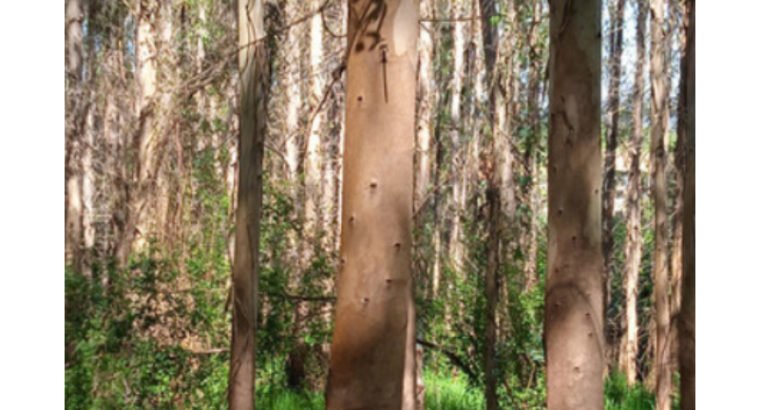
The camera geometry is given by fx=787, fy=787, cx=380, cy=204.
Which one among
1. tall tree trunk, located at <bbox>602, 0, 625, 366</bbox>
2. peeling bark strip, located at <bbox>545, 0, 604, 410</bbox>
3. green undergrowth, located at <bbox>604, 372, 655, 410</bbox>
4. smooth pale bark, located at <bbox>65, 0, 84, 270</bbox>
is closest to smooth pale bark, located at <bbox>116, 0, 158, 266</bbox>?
smooth pale bark, located at <bbox>65, 0, 84, 270</bbox>

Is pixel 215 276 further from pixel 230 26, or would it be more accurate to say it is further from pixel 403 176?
pixel 403 176

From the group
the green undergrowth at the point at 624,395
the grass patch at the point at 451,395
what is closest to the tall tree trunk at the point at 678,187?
the green undergrowth at the point at 624,395

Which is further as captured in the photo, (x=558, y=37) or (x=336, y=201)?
(x=336, y=201)

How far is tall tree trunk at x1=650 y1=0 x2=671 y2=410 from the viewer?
8039 millimetres

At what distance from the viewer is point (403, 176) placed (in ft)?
8.09

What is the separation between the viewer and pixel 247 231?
6.29 meters

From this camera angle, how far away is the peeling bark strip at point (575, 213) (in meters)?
3.78

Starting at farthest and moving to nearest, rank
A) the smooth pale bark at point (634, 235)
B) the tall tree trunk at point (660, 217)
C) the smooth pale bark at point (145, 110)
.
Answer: the smooth pale bark at point (634, 235) → the smooth pale bark at point (145, 110) → the tall tree trunk at point (660, 217)

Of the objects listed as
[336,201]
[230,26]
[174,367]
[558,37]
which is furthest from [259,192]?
[230,26]

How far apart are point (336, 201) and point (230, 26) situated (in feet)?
11.2

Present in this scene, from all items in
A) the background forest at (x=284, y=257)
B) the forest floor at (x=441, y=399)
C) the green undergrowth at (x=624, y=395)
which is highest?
the background forest at (x=284, y=257)

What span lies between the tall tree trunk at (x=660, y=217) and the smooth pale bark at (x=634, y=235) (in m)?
4.01

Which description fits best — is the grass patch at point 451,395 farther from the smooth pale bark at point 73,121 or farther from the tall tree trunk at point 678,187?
the smooth pale bark at point 73,121

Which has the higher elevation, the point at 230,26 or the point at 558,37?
the point at 230,26
